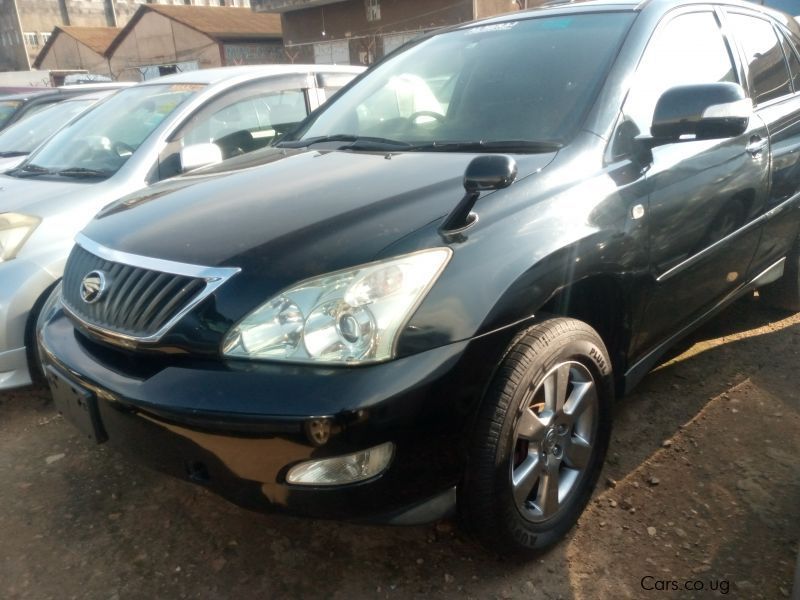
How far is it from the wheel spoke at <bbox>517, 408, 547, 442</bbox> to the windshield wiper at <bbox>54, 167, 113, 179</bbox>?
113 inches

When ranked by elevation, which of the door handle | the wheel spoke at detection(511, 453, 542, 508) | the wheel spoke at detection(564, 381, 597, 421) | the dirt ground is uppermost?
the door handle

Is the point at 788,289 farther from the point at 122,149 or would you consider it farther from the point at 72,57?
the point at 72,57

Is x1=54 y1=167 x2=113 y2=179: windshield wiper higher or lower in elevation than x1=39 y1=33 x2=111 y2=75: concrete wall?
lower

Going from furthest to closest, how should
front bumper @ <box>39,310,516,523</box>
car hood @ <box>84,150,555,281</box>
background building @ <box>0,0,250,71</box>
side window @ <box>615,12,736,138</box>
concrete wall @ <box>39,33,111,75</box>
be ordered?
background building @ <box>0,0,250,71</box> → concrete wall @ <box>39,33,111,75</box> → side window @ <box>615,12,736,138</box> → car hood @ <box>84,150,555,281</box> → front bumper @ <box>39,310,516,523</box>

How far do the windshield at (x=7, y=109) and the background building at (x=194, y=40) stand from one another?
2117cm

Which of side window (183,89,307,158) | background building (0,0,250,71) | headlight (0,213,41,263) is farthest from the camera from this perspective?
background building (0,0,250,71)

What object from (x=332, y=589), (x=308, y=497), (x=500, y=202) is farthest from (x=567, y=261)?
(x=332, y=589)

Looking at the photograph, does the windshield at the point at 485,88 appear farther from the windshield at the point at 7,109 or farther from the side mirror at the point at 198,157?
the windshield at the point at 7,109

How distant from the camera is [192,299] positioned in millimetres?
1822

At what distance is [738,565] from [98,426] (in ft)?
6.56

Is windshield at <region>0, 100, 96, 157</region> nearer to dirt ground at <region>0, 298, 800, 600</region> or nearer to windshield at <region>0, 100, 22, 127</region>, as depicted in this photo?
windshield at <region>0, 100, 22, 127</region>

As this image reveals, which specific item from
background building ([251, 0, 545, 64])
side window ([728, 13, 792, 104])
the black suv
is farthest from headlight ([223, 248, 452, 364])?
background building ([251, 0, 545, 64])

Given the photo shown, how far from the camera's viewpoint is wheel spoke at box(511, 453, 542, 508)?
78.2 inches

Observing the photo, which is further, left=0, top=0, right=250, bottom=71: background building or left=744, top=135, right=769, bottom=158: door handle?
left=0, top=0, right=250, bottom=71: background building
